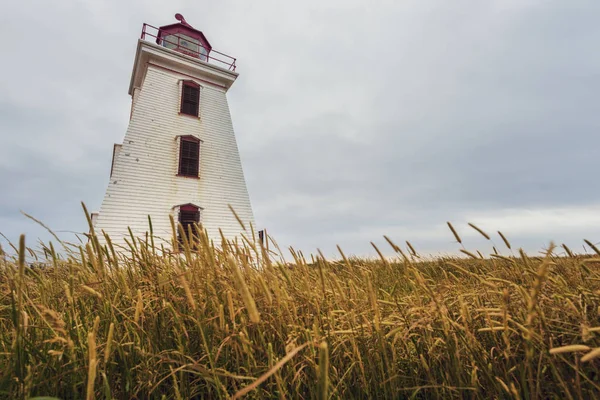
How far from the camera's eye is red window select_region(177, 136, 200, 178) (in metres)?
14.2

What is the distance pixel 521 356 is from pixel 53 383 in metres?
2.54

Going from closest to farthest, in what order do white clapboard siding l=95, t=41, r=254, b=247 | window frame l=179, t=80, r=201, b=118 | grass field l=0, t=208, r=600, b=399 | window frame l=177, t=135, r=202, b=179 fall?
grass field l=0, t=208, r=600, b=399, white clapboard siding l=95, t=41, r=254, b=247, window frame l=177, t=135, r=202, b=179, window frame l=179, t=80, r=201, b=118

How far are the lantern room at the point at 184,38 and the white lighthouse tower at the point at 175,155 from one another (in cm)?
36

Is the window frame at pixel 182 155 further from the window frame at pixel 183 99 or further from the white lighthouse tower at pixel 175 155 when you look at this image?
the window frame at pixel 183 99

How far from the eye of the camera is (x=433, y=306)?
5.29 ft

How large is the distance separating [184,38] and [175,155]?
8785 mm

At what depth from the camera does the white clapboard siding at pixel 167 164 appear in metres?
12.3

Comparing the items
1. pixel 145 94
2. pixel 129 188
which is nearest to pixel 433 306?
pixel 129 188

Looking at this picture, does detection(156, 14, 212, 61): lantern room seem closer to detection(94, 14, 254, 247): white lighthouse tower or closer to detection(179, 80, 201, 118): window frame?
detection(94, 14, 254, 247): white lighthouse tower

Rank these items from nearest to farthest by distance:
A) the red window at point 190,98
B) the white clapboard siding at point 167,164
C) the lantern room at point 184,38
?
the white clapboard siding at point 167,164 < the red window at point 190,98 < the lantern room at point 184,38

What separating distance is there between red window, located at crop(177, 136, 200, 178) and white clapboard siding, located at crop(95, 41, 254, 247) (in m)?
0.23

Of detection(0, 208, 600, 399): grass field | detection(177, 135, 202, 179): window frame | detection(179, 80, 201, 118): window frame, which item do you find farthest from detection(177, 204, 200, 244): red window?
detection(0, 208, 600, 399): grass field

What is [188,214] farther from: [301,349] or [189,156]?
[301,349]

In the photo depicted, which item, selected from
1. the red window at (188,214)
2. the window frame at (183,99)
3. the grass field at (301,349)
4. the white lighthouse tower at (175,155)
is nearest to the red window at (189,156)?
the white lighthouse tower at (175,155)
